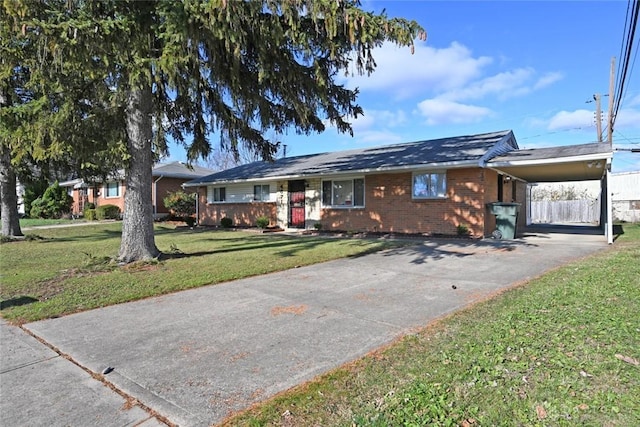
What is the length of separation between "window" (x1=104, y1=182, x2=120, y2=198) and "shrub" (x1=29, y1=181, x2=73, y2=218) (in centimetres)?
373

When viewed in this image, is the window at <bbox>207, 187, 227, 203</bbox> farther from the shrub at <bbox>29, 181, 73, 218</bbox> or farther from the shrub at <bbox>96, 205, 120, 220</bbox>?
the shrub at <bbox>29, 181, 73, 218</bbox>

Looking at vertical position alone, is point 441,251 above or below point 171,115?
below

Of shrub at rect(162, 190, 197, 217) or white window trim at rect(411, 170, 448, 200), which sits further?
shrub at rect(162, 190, 197, 217)

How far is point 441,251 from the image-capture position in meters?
10.4

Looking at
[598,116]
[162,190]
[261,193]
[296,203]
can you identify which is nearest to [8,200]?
[261,193]

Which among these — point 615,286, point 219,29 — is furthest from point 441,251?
point 219,29

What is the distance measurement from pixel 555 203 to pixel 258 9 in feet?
94.2

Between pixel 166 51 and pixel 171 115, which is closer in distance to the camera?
pixel 166 51

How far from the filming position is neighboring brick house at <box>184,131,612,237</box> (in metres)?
13.4

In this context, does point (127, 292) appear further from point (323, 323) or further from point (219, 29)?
point (219, 29)

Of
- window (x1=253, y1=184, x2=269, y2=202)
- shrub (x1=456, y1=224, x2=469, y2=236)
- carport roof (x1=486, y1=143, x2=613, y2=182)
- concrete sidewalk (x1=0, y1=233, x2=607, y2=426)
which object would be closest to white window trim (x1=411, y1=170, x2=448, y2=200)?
shrub (x1=456, y1=224, x2=469, y2=236)

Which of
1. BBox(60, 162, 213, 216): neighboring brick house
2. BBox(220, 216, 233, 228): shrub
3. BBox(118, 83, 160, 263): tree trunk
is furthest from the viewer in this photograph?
BBox(60, 162, 213, 216): neighboring brick house

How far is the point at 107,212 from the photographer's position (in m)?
26.5

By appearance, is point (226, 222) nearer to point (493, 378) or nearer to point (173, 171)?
point (173, 171)
